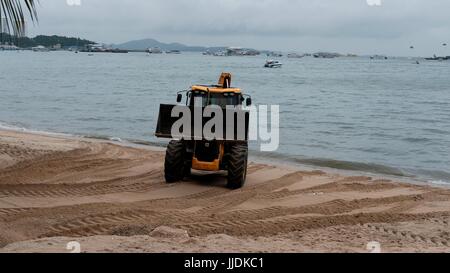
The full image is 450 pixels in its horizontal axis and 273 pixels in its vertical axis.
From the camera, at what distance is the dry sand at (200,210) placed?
7.36 m

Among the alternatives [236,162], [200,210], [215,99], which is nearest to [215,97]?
[215,99]

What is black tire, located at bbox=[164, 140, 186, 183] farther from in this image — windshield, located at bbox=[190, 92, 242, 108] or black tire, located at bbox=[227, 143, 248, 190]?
black tire, located at bbox=[227, 143, 248, 190]

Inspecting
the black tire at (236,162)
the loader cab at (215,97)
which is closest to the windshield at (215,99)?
the loader cab at (215,97)

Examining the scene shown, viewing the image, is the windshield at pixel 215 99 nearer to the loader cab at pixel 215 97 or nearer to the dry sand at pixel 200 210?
the loader cab at pixel 215 97

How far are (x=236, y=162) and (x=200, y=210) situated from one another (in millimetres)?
1758

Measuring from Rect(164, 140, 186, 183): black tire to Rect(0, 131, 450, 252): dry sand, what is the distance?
0.25m

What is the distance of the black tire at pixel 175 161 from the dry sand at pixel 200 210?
0.82 ft

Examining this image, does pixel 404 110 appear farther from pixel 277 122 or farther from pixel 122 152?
pixel 122 152

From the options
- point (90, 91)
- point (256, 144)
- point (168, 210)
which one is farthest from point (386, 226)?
point (90, 91)

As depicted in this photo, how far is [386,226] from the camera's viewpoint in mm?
9602

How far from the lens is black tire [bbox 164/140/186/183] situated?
39.8ft
